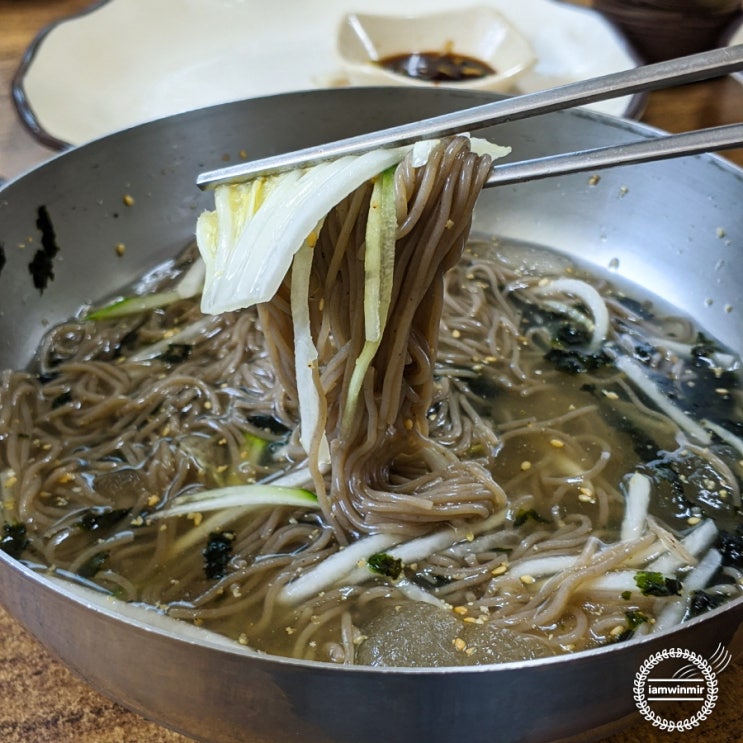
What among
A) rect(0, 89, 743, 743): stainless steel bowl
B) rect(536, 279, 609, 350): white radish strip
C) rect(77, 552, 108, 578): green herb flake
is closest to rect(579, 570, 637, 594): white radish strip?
rect(0, 89, 743, 743): stainless steel bowl

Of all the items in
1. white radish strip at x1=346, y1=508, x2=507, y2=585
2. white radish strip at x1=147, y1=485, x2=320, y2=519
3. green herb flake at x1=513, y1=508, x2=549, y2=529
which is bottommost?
green herb flake at x1=513, y1=508, x2=549, y2=529

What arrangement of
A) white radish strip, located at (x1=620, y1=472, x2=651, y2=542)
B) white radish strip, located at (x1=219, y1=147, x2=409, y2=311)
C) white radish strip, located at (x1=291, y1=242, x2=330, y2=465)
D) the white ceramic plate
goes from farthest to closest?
the white ceramic plate < white radish strip, located at (x1=620, y1=472, x2=651, y2=542) < white radish strip, located at (x1=291, y1=242, x2=330, y2=465) < white radish strip, located at (x1=219, y1=147, x2=409, y2=311)

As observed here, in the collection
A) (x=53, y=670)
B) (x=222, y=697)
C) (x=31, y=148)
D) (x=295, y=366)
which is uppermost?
(x=31, y=148)

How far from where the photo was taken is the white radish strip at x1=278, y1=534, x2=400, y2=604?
5.70 ft

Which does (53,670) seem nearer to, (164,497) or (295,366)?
(164,497)

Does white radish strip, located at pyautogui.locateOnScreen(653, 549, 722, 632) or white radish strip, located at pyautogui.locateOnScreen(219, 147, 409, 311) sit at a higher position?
white radish strip, located at pyautogui.locateOnScreen(219, 147, 409, 311)

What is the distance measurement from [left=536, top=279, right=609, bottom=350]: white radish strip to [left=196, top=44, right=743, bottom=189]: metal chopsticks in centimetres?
104

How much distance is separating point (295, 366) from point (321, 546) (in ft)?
1.50

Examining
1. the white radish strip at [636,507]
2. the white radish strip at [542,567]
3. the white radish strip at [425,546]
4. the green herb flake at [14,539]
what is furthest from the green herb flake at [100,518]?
the white radish strip at [636,507]

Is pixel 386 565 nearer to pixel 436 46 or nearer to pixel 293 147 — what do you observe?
pixel 293 147

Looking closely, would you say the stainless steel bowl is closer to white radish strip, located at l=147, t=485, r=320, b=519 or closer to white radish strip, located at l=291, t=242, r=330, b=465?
white radish strip, located at l=147, t=485, r=320, b=519

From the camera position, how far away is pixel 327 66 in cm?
405

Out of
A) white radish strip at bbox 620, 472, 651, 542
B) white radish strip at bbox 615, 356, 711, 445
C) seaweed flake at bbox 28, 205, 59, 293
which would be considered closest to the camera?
white radish strip at bbox 620, 472, 651, 542

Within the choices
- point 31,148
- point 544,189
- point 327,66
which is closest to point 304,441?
point 544,189
